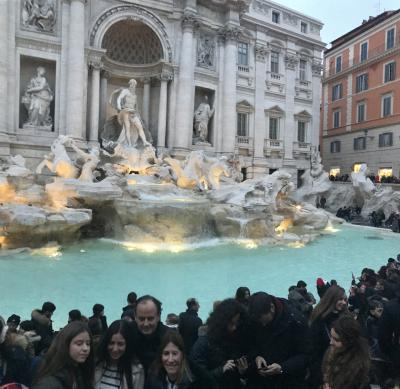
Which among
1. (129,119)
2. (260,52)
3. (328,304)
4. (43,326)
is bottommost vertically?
(43,326)

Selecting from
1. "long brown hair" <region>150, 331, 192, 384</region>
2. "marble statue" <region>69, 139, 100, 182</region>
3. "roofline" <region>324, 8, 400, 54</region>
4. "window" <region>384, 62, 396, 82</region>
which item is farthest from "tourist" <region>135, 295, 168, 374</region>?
"roofline" <region>324, 8, 400, 54</region>

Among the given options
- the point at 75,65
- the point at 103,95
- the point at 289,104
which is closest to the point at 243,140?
the point at 289,104

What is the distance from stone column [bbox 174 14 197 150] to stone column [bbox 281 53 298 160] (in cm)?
739

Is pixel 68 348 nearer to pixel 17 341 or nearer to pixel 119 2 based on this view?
pixel 17 341

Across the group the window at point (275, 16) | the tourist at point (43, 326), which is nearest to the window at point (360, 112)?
the window at point (275, 16)

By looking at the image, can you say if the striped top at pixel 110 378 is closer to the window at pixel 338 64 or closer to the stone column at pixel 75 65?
the stone column at pixel 75 65

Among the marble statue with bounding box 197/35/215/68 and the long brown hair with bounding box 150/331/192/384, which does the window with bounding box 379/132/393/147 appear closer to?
the marble statue with bounding box 197/35/215/68

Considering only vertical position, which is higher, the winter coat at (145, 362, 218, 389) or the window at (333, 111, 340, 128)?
the window at (333, 111, 340, 128)

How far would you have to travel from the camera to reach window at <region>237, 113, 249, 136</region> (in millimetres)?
21625

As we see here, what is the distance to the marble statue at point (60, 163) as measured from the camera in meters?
12.5

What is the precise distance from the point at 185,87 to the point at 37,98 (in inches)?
264

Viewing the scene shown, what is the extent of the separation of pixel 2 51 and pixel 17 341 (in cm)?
1513

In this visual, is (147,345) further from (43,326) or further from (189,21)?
(189,21)

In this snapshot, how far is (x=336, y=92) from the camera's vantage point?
96.4 ft
